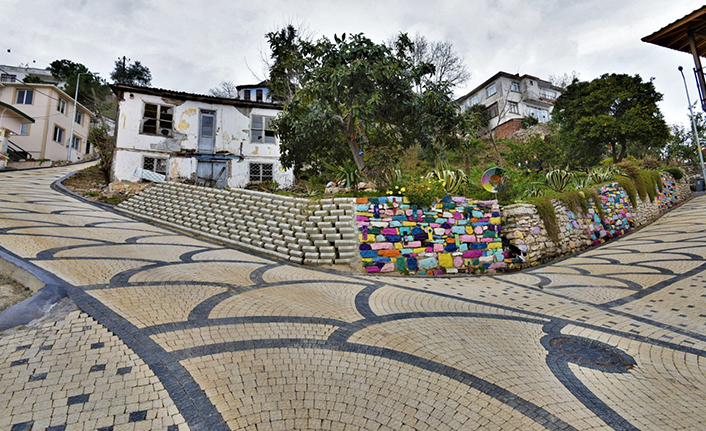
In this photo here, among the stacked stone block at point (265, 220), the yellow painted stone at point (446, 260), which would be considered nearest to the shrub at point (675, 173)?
the yellow painted stone at point (446, 260)

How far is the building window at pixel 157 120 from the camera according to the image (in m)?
15.1

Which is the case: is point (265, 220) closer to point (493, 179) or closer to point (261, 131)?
point (493, 179)

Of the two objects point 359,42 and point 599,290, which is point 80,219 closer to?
point 359,42

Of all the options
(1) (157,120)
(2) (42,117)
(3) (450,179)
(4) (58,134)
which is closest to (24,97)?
(2) (42,117)

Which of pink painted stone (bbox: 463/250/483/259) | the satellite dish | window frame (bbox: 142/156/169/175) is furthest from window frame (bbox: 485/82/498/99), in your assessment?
pink painted stone (bbox: 463/250/483/259)

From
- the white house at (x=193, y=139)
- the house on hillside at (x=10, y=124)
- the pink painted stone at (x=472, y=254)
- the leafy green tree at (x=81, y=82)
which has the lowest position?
the pink painted stone at (x=472, y=254)

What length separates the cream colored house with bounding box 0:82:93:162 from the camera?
77.1 feet

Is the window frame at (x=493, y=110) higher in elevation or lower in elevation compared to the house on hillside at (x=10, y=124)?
higher

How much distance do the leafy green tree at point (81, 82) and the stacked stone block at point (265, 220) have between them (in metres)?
30.7

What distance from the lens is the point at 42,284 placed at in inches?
132

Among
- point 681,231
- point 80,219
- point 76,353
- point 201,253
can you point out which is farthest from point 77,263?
point 681,231

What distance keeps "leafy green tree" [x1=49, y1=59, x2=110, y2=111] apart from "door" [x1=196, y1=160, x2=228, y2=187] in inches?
1021

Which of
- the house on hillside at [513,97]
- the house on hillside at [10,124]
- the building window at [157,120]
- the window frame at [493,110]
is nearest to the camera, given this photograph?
the building window at [157,120]

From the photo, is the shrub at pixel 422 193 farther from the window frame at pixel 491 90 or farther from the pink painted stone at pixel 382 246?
the window frame at pixel 491 90
